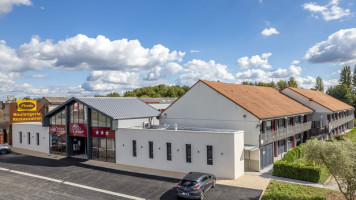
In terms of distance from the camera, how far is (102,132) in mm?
28000

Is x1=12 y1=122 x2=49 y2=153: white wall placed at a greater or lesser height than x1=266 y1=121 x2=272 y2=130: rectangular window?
lesser

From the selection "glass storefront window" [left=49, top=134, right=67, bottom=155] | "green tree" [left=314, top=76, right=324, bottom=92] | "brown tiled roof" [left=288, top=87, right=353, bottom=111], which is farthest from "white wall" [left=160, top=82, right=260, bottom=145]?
"green tree" [left=314, top=76, right=324, bottom=92]

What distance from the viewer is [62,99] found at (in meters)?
64.2

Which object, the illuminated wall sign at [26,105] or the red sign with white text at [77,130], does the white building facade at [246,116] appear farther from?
the illuminated wall sign at [26,105]

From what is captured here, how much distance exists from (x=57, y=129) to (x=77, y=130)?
353 cm

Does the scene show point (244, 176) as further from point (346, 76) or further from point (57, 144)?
point (346, 76)

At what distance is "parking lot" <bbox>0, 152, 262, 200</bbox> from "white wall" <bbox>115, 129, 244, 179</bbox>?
212cm

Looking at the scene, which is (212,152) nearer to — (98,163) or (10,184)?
(98,163)

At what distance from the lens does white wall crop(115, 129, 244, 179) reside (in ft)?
70.6

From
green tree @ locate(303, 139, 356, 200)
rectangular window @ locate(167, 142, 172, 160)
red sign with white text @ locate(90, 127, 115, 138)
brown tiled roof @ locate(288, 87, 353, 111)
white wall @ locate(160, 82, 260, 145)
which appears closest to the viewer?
green tree @ locate(303, 139, 356, 200)

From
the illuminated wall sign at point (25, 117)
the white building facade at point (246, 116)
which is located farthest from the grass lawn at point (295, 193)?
the illuminated wall sign at point (25, 117)

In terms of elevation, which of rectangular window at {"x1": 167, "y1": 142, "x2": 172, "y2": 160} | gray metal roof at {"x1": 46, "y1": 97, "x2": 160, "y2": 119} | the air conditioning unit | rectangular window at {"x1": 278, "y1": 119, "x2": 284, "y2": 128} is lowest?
the air conditioning unit

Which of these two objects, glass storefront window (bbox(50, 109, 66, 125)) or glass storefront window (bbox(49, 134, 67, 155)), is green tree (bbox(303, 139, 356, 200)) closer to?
glass storefront window (bbox(50, 109, 66, 125))

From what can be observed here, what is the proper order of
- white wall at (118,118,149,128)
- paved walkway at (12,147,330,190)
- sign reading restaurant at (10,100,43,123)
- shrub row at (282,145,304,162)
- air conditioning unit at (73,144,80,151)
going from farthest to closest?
1. sign reading restaurant at (10,100,43,123)
2. air conditioning unit at (73,144,80,151)
3. white wall at (118,118,149,128)
4. shrub row at (282,145,304,162)
5. paved walkway at (12,147,330,190)
